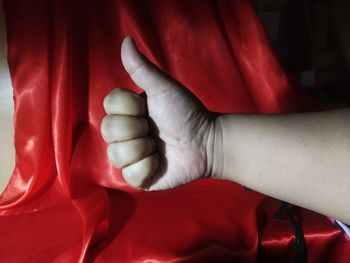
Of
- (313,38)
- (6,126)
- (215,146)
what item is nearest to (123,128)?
(215,146)

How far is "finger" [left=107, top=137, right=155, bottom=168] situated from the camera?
18.3 inches

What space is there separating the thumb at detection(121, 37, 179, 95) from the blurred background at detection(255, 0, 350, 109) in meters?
0.67

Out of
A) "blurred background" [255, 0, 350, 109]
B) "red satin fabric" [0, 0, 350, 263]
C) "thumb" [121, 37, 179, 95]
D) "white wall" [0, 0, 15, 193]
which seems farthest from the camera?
"blurred background" [255, 0, 350, 109]

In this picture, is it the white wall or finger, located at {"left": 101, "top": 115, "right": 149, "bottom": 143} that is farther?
the white wall

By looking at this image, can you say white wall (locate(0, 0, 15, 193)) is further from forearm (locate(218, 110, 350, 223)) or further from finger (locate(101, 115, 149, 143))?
forearm (locate(218, 110, 350, 223))

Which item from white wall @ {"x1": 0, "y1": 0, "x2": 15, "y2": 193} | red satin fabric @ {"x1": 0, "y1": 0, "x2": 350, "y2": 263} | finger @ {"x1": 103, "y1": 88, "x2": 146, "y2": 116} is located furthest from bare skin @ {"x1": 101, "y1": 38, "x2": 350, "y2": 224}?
white wall @ {"x1": 0, "y1": 0, "x2": 15, "y2": 193}

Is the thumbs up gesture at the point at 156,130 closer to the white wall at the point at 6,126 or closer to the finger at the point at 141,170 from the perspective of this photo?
the finger at the point at 141,170

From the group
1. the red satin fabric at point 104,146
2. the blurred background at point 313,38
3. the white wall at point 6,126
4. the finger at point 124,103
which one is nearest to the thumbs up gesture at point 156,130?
the finger at point 124,103

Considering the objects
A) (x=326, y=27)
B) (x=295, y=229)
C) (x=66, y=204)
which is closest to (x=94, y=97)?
(x=66, y=204)

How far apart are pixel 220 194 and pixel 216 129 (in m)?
0.31

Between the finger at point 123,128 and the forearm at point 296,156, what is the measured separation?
0.39ft

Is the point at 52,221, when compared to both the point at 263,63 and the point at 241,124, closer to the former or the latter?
the point at 241,124

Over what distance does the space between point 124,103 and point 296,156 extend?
9.3 inches

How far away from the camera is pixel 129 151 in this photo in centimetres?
46
